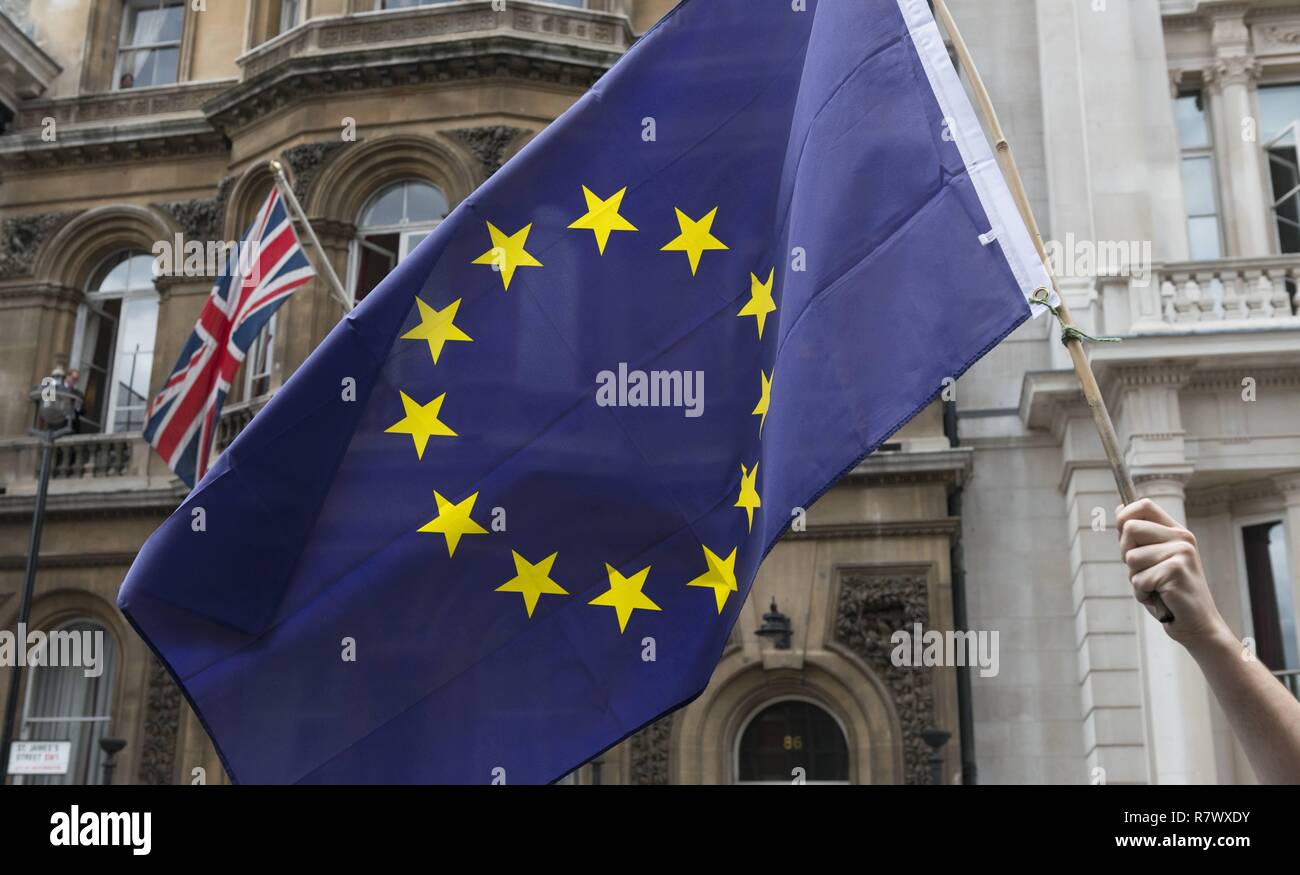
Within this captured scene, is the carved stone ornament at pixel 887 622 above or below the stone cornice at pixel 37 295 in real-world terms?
below

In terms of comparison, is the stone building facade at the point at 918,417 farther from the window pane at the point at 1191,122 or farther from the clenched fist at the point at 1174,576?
the clenched fist at the point at 1174,576

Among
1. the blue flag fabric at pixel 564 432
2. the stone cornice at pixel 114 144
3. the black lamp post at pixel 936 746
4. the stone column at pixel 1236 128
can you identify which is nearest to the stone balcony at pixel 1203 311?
the stone column at pixel 1236 128

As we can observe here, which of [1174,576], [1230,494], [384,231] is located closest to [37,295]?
[384,231]

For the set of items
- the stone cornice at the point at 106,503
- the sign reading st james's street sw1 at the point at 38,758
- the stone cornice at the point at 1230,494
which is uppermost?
the stone cornice at the point at 106,503

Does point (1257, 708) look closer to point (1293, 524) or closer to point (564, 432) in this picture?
point (564, 432)

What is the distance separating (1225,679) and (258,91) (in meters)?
19.0

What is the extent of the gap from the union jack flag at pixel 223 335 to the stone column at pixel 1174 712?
9.75 m

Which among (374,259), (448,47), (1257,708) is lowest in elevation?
(1257,708)

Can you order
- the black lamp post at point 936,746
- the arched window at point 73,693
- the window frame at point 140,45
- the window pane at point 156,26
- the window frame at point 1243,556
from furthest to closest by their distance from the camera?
the window pane at point 156,26 < the window frame at point 140,45 < the arched window at point 73,693 < the window frame at point 1243,556 < the black lamp post at point 936,746

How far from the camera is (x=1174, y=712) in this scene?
1492 centimetres

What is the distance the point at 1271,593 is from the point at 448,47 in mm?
12470

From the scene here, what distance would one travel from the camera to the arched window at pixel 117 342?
2139 centimetres

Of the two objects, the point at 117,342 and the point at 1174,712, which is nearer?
the point at 1174,712
